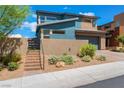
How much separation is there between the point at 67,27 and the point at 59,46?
6241 millimetres

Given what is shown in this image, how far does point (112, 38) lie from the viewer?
1332 inches

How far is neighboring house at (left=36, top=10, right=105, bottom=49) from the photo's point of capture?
24156 mm

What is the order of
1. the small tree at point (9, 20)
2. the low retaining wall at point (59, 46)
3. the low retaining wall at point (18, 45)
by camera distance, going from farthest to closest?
1. the low retaining wall at point (59, 46)
2. the low retaining wall at point (18, 45)
3. the small tree at point (9, 20)

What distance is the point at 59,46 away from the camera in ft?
65.3

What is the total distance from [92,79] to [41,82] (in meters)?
2.77

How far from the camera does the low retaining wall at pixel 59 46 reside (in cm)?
1962

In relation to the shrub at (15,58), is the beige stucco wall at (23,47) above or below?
above

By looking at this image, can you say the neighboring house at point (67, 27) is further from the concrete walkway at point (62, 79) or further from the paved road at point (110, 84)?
the paved road at point (110, 84)

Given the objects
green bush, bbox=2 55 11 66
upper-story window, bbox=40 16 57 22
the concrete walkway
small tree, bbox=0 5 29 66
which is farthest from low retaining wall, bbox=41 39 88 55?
upper-story window, bbox=40 16 57 22

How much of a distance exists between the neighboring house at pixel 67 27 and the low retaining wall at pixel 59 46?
3017 millimetres

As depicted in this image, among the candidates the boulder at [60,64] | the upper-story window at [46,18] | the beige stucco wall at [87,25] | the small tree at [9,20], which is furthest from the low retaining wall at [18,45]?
the beige stucco wall at [87,25]

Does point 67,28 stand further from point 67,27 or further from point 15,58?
point 15,58

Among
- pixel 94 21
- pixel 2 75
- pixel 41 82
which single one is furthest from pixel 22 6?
pixel 94 21

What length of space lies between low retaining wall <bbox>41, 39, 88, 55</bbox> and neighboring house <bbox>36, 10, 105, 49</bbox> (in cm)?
302
